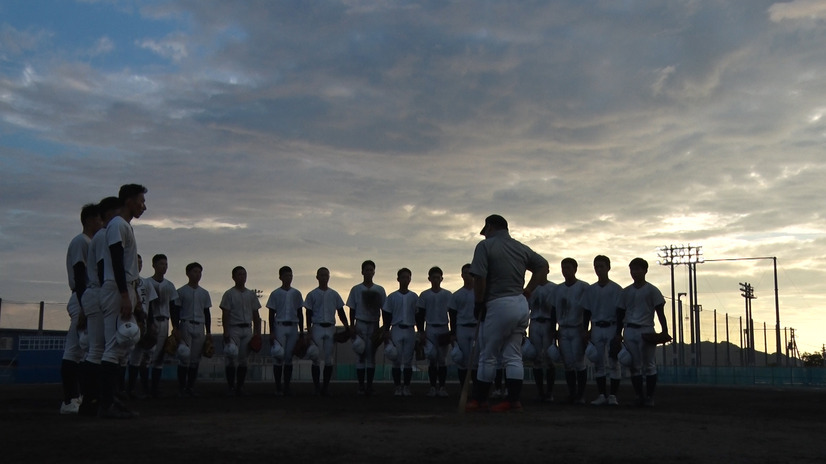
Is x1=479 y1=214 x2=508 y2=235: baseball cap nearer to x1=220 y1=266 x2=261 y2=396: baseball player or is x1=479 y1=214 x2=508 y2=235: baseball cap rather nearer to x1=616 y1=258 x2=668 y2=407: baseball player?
x1=616 y1=258 x2=668 y2=407: baseball player

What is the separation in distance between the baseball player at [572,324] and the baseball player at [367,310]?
3.53 m

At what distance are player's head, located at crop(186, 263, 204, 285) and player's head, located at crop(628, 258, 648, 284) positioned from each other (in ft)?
24.3

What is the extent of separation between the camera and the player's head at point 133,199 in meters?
8.80

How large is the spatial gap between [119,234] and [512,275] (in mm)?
4256

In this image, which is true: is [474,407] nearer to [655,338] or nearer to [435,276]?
[655,338]

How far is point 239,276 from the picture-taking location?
14.5 meters

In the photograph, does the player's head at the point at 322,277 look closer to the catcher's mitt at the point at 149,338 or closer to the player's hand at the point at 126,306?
the catcher's mitt at the point at 149,338

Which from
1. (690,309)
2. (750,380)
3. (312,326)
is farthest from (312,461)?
(690,309)

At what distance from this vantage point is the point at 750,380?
35.3 m

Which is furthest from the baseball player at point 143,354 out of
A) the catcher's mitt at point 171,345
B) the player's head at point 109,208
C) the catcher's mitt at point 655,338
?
the catcher's mitt at point 655,338

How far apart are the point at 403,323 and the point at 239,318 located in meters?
2.97

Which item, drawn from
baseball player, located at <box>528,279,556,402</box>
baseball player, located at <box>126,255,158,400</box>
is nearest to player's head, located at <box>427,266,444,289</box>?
baseball player, located at <box>528,279,556,402</box>

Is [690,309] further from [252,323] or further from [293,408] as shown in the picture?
[293,408]

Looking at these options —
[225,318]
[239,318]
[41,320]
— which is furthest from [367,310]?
[41,320]
